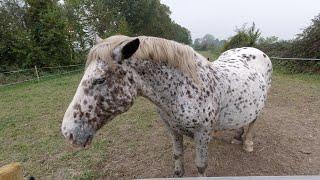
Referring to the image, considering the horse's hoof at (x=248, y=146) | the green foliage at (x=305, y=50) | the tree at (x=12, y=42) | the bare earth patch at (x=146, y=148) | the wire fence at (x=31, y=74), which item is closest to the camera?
the bare earth patch at (x=146, y=148)

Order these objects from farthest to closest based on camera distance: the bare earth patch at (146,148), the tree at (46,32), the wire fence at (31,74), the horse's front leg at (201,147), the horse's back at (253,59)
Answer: the tree at (46,32)
the wire fence at (31,74)
the bare earth patch at (146,148)
the horse's back at (253,59)
the horse's front leg at (201,147)

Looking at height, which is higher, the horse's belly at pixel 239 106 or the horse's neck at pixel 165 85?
the horse's neck at pixel 165 85

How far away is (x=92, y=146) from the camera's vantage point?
5082mm

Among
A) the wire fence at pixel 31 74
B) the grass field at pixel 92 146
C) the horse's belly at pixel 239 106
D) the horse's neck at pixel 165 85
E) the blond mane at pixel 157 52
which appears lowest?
the grass field at pixel 92 146

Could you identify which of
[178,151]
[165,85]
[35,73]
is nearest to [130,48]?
[165,85]

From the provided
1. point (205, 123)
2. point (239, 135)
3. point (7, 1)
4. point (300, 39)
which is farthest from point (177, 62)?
point (7, 1)

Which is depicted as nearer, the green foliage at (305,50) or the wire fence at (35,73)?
the green foliage at (305,50)

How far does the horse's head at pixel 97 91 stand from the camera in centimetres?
237

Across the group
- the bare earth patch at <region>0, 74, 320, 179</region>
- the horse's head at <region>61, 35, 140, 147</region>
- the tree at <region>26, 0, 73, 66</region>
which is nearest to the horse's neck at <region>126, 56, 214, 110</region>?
the horse's head at <region>61, 35, 140, 147</region>

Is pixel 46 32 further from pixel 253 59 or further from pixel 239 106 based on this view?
pixel 239 106

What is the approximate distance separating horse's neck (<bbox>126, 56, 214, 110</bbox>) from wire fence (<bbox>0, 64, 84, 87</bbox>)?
36.9 feet

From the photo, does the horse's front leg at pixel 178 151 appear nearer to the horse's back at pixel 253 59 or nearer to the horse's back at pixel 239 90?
the horse's back at pixel 239 90

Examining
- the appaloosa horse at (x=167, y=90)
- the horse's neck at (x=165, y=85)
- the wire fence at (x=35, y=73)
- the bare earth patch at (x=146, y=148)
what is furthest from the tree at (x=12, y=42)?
the horse's neck at (x=165, y=85)

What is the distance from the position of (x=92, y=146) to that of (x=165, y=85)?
8.92 ft
